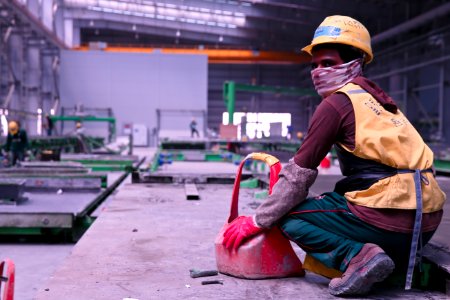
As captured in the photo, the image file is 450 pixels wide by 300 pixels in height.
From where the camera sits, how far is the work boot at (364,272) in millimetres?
1741

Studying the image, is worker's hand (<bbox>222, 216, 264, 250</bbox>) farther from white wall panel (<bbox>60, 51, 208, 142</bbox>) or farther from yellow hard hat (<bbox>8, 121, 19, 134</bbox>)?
white wall panel (<bbox>60, 51, 208, 142</bbox>)

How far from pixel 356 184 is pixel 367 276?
33 centimetres

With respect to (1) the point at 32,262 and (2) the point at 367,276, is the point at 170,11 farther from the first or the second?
(2) the point at 367,276

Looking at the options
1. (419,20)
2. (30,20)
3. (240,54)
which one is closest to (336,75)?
(419,20)

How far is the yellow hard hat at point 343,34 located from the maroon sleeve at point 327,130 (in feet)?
0.72

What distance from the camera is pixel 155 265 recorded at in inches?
91.7

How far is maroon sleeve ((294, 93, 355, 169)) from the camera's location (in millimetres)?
1832

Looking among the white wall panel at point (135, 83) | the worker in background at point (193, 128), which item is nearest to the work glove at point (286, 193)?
the worker in background at point (193, 128)

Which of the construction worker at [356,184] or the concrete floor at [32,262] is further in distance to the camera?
the concrete floor at [32,262]

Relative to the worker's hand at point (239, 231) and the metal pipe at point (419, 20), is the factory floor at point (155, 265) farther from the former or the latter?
the metal pipe at point (419, 20)

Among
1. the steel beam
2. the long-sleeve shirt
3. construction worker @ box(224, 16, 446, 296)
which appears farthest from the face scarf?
the steel beam

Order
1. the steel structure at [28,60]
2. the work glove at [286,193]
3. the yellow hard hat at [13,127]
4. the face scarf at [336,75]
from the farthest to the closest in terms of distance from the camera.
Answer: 1. the steel structure at [28,60]
2. the yellow hard hat at [13,127]
3. the face scarf at [336,75]
4. the work glove at [286,193]

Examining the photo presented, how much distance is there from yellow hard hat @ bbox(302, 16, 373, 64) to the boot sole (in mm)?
767

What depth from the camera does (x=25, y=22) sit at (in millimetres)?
17547
